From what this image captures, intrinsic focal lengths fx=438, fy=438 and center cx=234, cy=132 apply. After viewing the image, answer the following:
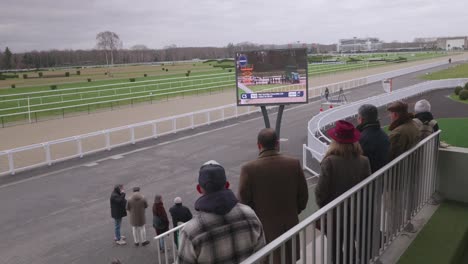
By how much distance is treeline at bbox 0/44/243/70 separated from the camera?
44.5 meters

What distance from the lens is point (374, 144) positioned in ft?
14.9

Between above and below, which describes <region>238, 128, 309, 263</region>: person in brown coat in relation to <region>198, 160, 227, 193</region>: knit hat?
Result: below

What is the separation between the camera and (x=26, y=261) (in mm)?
8070

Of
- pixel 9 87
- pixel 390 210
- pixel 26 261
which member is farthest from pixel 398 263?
pixel 9 87

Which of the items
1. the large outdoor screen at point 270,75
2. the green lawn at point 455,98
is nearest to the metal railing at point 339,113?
the large outdoor screen at point 270,75

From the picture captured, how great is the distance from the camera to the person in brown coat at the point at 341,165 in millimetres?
3844

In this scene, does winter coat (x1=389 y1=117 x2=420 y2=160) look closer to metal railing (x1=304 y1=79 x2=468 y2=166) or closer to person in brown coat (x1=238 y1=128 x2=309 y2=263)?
person in brown coat (x1=238 y1=128 x2=309 y2=263)

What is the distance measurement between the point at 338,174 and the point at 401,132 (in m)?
1.51

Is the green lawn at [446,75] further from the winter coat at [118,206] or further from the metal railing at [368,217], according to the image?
the metal railing at [368,217]

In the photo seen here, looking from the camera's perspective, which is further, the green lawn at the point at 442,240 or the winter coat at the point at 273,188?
the green lawn at the point at 442,240

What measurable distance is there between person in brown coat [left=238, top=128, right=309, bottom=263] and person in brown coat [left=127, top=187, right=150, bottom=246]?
505 cm

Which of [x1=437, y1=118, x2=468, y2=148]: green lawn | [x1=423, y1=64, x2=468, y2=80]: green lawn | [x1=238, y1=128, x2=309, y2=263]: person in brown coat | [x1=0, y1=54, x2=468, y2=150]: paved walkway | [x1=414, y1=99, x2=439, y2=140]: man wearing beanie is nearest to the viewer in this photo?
[x1=238, y1=128, x2=309, y2=263]: person in brown coat

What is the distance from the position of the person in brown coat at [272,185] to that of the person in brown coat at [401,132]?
5.40 ft

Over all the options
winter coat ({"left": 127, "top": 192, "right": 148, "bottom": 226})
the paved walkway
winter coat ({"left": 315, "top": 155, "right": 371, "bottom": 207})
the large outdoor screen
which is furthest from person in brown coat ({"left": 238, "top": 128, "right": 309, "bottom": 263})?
the paved walkway
